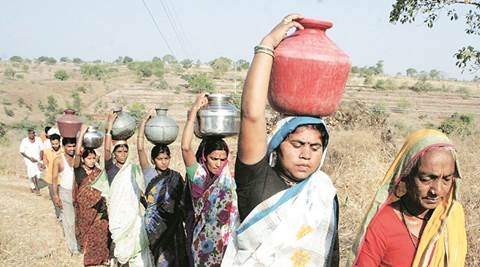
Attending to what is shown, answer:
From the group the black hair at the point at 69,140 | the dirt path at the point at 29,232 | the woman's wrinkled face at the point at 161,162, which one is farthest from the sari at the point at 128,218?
the dirt path at the point at 29,232

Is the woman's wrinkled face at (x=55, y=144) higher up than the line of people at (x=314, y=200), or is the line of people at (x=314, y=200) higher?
the line of people at (x=314, y=200)

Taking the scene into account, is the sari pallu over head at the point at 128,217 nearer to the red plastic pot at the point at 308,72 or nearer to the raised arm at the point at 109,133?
the raised arm at the point at 109,133

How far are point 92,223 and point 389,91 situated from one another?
146 ft

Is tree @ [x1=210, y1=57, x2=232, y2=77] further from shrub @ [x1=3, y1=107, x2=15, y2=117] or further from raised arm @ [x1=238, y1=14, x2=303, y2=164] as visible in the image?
raised arm @ [x1=238, y1=14, x2=303, y2=164]

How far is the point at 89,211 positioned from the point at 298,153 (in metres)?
4.41

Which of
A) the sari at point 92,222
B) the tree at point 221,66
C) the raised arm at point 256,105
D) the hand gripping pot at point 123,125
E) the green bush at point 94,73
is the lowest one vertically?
the green bush at point 94,73

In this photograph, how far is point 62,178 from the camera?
655 centimetres

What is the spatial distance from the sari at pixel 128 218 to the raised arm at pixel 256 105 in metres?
3.39

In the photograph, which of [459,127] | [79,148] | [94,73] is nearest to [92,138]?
[79,148]

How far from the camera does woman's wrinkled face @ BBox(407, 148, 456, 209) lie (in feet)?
7.32

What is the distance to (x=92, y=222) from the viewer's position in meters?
5.99

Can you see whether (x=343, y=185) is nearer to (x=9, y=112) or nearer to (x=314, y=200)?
(x=314, y=200)

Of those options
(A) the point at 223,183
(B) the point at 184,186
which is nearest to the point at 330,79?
(A) the point at 223,183

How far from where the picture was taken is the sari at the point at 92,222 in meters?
5.86
